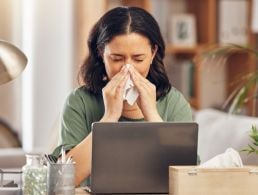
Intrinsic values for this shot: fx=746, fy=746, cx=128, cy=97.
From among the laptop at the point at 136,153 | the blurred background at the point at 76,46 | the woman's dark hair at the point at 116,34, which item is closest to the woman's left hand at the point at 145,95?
the woman's dark hair at the point at 116,34

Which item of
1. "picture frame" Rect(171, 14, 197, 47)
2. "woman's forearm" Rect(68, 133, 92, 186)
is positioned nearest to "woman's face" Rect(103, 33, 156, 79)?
"woman's forearm" Rect(68, 133, 92, 186)

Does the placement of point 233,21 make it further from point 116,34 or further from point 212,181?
point 212,181

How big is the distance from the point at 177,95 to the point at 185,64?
2.18 metres

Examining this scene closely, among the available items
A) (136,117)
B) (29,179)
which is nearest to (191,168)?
(29,179)

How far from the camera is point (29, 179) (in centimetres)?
198

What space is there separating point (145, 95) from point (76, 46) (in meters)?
2.06

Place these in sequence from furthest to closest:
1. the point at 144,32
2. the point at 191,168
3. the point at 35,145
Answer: the point at 35,145 → the point at 144,32 → the point at 191,168

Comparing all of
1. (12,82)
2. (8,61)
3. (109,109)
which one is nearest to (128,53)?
(109,109)

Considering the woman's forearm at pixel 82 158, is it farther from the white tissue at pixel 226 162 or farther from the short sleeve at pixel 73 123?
the white tissue at pixel 226 162

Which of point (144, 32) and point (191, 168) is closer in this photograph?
point (191, 168)

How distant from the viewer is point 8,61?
215cm

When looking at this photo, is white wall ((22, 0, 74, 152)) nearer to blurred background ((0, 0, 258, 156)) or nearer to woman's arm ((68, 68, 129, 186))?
blurred background ((0, 0, 258, 156))

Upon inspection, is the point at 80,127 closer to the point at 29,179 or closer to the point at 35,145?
the point at 29,179

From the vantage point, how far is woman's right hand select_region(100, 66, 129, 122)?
2404 mm
